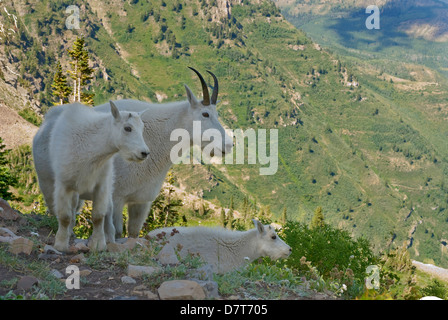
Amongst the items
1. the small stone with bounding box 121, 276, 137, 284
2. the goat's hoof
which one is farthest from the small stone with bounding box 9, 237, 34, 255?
the small stone with bounding box 121, 276, 137, 284

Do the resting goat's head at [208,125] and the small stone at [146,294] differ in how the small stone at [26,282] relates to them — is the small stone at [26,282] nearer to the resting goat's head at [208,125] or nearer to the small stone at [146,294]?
the small stone at [146,294]

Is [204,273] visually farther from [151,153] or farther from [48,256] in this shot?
[151,153]

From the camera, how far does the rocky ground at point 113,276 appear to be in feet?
21.0

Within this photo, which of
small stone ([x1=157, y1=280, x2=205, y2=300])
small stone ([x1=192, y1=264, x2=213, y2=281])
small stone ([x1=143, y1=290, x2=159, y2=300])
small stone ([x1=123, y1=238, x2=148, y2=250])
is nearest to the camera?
small stone ([x1=157, y1=280, x2=205, y2=300])

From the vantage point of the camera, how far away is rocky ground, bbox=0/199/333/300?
6.39m

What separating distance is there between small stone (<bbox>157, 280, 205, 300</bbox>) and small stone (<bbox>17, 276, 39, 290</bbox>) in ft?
5.49

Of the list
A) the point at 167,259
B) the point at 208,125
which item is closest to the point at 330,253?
the point at 208,125

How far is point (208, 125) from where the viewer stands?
1091 cm

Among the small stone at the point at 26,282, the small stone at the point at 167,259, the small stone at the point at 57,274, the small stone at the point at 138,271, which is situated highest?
the small stone at the point at 26,282

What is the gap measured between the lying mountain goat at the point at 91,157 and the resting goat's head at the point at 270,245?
16.2 ft

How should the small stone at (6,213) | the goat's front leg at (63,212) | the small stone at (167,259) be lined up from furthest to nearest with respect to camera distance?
the small stone at (6,213)
the goat's front leg at (63,212)
the small stone at (167,259)

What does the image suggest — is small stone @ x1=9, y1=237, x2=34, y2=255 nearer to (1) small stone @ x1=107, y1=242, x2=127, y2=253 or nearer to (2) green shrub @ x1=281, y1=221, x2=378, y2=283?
(1) small stone @ x1=107, y1=242, x2=127, y2=253

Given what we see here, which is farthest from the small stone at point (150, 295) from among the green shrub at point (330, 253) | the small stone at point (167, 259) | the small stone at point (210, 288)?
the green shrub at point (330, 253)
